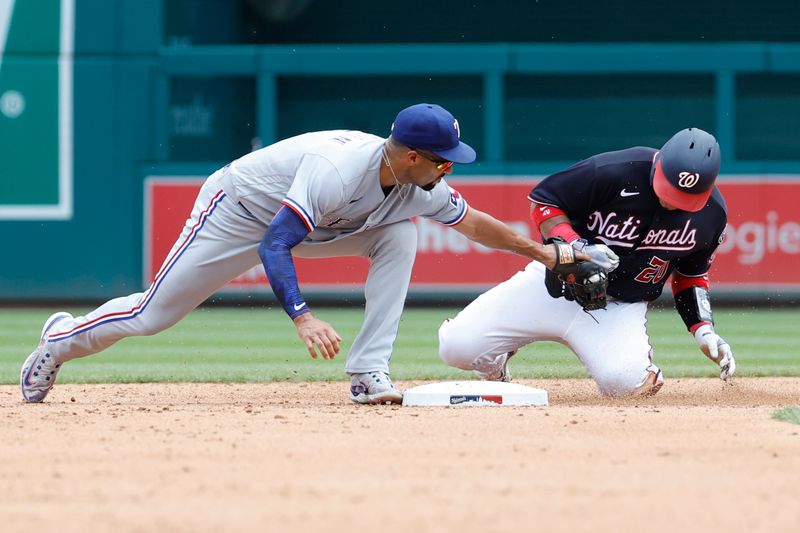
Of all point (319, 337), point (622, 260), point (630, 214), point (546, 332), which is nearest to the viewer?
point (319, 337)

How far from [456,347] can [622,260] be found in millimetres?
837

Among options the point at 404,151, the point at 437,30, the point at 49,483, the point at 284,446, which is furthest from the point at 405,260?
the point at 437,30

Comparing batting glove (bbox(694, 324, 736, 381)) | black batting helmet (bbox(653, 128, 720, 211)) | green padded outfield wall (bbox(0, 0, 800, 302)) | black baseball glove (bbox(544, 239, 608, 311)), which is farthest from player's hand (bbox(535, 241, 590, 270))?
green padded outfield wall (bbox(0, 0, 800, 302))

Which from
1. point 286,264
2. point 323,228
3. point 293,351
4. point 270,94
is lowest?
point 293,351

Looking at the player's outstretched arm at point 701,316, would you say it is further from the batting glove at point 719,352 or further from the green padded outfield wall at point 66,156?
the green padded outfield wall at point 66,156

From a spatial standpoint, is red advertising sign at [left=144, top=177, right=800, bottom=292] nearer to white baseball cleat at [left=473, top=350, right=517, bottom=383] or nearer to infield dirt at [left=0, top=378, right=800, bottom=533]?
white baseball cleat at [left=473, top=350, right=517, bottom=383]

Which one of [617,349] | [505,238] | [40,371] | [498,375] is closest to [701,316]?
[617,349]

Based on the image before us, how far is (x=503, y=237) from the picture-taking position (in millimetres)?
5230

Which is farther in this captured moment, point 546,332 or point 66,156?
point 66,156

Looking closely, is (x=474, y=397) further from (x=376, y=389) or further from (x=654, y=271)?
(x=654, y=271)

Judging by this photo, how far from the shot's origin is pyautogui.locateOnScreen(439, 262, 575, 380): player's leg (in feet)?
19.0

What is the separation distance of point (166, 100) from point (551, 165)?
3752 mm

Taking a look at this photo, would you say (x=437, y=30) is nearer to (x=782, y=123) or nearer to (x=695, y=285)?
(x=782, y=123)

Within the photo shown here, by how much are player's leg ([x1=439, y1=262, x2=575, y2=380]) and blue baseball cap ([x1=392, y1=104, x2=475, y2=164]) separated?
3.86ft
